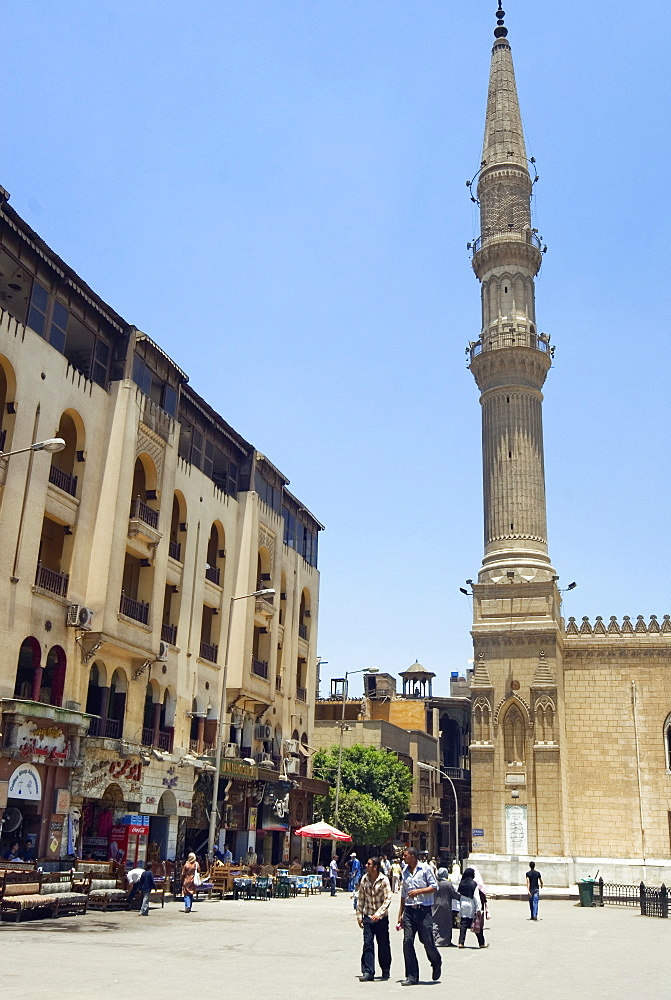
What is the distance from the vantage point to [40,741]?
23453mm

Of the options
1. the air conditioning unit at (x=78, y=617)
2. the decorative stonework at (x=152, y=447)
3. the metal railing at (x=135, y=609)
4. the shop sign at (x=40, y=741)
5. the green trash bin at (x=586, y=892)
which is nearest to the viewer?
the shop sign at (x=40, y=741)

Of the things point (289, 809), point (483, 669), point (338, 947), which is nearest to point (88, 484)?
point (338, 947)

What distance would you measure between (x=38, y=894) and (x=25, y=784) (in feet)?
17.0

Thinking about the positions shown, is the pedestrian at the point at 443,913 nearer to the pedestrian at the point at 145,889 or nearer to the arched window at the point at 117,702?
the pedestrian at the point at 145,889

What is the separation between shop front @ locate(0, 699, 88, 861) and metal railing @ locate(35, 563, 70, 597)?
3.40 metres

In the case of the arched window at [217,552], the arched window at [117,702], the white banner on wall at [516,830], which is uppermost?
the arched window at [217,552]

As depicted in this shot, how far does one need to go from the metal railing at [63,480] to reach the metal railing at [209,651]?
9.60 meters

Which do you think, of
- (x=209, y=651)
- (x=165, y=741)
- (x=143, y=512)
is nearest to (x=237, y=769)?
(x=165, y=741)

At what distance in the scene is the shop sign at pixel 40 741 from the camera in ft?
74.4

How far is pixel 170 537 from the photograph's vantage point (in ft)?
107

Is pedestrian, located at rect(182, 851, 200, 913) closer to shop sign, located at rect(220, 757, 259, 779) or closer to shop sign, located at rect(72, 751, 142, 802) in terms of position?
shop sign, located at rect(72, 751, 142, 802)

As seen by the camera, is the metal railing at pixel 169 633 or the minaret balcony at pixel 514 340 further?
the minaret balcony at pixel 514 340

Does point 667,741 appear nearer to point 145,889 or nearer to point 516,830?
point 516,830

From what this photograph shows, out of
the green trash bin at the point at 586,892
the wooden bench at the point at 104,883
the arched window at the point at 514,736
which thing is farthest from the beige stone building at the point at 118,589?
the green trash bin at the point at 586,892
